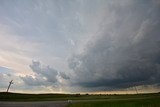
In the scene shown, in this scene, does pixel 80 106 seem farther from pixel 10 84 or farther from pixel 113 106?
pixel 10 84

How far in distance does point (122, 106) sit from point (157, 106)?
6.63 metres

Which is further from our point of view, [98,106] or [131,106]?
[98,106]

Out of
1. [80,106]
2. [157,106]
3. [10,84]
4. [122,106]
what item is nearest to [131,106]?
[122,106]

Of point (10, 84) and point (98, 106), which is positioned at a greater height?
point (10, 84)

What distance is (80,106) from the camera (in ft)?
154

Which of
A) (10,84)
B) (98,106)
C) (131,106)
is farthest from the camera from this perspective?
(10,84)

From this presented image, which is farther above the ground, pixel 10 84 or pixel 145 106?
pixel 10 84

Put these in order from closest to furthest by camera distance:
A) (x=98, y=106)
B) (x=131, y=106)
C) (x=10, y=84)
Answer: (x=131, y=106), (x=98, y=106), (x=10, y=84)

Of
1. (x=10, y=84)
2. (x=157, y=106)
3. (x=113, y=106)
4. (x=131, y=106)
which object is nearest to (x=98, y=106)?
(x=113, y=106)

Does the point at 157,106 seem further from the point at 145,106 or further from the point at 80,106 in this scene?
the point at 80,106

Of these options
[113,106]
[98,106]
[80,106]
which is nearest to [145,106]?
[113,106]

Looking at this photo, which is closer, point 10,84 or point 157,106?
point 157,106

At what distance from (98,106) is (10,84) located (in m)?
112

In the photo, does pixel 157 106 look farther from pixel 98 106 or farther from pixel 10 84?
pixel 10 84
